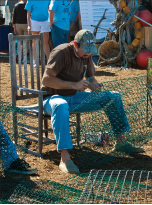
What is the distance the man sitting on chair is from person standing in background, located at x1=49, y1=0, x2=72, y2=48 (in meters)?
3.26

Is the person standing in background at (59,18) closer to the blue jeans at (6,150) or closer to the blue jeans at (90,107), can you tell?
the blue jeans at (90,107)

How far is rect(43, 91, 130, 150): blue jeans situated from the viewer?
2.98 meters

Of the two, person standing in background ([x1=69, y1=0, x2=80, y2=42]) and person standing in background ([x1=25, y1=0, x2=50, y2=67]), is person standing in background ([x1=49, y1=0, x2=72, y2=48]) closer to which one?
person standing in background ([x1=25, y1=0, x2=50, y2=67])

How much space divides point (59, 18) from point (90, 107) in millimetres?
3797

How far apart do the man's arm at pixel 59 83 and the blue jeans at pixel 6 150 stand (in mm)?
687

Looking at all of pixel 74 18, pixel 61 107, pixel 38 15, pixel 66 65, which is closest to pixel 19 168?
pixel 61 107

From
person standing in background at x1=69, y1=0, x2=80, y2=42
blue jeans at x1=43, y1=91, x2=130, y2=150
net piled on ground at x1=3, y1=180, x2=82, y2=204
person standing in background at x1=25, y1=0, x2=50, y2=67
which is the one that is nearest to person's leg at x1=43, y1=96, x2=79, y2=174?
blue jeans at x1=43, y1=91, x2=130, y2=150

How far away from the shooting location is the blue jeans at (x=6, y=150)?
2770 mm

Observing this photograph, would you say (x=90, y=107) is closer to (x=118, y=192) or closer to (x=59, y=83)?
(x=59, y=83)

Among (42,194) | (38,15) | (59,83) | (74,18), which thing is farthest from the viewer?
(74,18)

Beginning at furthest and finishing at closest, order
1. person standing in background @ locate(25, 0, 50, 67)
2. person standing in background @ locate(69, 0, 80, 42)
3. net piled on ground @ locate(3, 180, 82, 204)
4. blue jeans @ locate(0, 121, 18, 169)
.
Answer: person standing in background @ locate(69, 0, 80, 42) < person standing in background @ locate(25, 0, 50, 67) < blue jeans @ locate(0, 121, 18, 169) < net piled on ground @ locate(3, 180, 82, 204)

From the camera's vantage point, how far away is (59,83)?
3156 mm

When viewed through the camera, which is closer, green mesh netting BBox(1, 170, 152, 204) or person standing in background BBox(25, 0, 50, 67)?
green mesh netting BBox(1, 170, 152, 204)

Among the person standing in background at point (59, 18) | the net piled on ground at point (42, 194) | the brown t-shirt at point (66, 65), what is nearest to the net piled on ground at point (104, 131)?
the brown t-shirt at point (66, 65)
